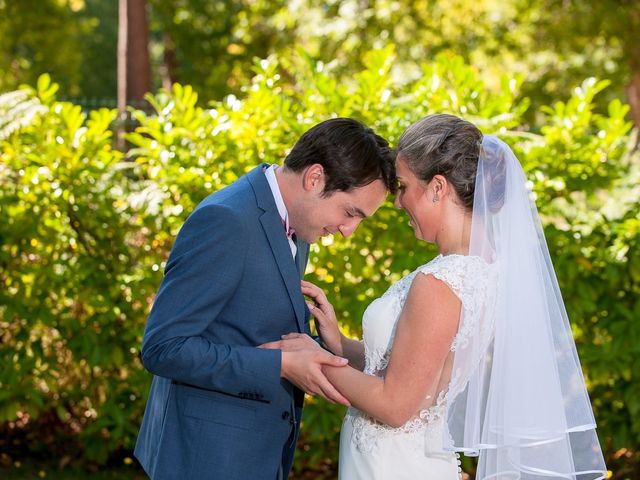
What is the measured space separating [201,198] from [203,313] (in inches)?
113

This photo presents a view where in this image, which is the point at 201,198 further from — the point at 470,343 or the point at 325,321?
the point at 470,343

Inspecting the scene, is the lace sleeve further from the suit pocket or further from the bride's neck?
the suit pocket

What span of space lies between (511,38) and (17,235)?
15.2 meters

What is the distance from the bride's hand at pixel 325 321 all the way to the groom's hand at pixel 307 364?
18.1 inches

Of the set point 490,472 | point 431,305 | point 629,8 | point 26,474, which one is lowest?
point 26,474

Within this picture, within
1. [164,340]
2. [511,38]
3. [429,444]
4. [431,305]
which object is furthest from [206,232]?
Answer: [511,38]

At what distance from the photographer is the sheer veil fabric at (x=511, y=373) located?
128 inches

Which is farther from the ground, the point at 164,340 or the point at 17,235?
the point at 17,235

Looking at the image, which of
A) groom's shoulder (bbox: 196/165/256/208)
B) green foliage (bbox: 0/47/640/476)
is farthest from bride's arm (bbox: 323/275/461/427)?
green foliage (bbox: 0/47/640/476)

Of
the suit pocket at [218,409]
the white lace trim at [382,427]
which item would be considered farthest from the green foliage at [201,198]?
the suit pocket at [218,409]

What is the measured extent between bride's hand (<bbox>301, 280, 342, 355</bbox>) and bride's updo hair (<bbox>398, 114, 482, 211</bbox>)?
0.72 meters

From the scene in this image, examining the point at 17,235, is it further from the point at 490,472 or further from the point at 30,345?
the point at 490,472

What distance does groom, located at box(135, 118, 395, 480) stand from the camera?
3021mm

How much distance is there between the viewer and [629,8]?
16922mm
